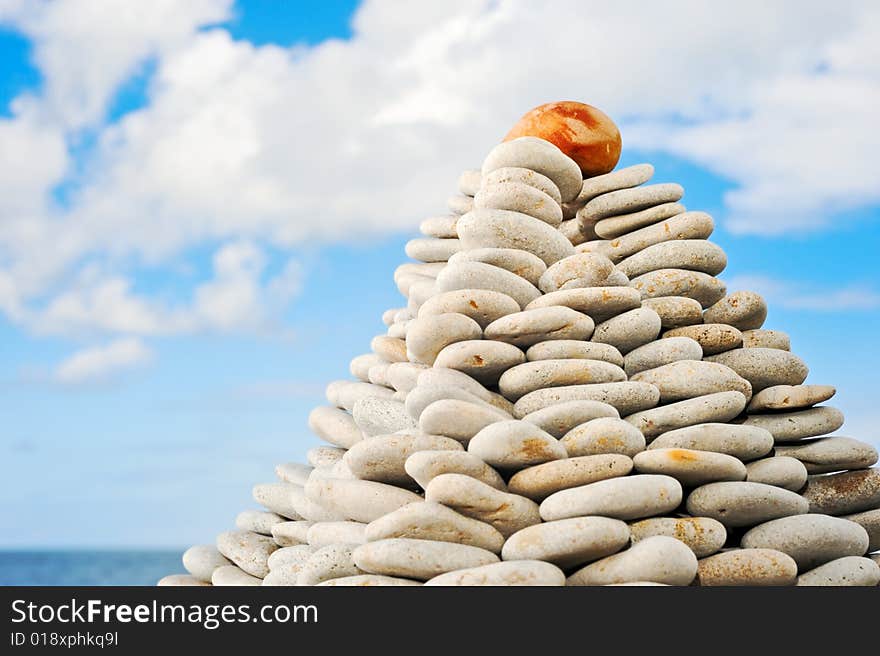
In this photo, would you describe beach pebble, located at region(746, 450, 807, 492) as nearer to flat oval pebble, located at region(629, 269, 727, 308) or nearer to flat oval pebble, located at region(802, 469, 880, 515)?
flat oval pebble, located at region(802, 469, 880, 515)

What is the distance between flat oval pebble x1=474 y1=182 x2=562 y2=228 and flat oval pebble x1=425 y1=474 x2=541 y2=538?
201 cm

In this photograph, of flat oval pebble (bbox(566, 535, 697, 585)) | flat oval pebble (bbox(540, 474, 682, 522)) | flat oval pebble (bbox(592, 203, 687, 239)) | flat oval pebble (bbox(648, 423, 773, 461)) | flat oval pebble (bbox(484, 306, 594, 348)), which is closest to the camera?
flat oval pebble (bbox(566, 535, 697, 585))

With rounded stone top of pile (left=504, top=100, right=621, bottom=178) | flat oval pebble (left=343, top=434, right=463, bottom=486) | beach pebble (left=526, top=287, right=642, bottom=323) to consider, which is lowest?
flat oval pebble (left=343, top=434, right=463, bottom=486)

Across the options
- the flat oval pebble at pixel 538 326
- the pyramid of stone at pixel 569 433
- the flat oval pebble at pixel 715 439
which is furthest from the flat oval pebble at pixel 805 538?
the flat oval pebble at pixel 538 326

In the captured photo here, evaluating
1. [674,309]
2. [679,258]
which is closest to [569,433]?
[674,309]

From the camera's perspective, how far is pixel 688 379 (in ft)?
17.6

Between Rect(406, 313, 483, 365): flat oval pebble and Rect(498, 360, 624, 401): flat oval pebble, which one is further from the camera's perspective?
Rect(406, 313, 483, 365): flat oval pebble

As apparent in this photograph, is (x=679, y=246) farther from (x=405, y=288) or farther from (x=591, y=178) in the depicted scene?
(x=405, y=288)

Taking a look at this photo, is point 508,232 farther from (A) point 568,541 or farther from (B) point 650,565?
(B) point 650,565

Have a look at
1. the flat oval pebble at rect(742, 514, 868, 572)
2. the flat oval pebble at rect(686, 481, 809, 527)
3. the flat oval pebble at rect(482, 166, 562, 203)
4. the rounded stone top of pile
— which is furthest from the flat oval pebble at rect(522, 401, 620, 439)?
the rounded stone top of pile

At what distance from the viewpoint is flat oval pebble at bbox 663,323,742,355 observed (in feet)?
19.3

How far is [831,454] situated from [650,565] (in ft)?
6.20
